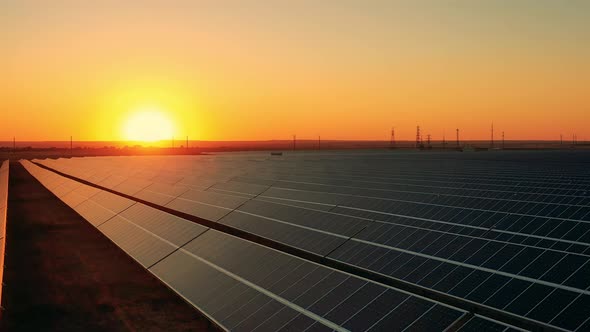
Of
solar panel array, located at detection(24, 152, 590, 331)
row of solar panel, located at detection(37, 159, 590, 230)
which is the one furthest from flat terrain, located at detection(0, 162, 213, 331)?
row of solar panel, located at detection(37, 159, 590, 230)

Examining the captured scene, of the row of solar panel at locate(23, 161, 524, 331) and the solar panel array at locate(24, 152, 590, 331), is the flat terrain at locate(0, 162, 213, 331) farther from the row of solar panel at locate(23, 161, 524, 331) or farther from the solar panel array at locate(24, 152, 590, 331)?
the solar panel array at locate(24, 152, 590, 331)

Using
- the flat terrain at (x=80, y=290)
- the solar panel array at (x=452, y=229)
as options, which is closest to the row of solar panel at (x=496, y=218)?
the solar panel array at (x=452, y=229)

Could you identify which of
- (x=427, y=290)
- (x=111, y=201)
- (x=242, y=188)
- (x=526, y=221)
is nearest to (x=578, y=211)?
(x=526, y=221)

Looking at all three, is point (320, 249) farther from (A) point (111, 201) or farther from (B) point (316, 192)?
(A) point (111, 201)

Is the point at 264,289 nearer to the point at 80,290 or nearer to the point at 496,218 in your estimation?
the point at 496,218

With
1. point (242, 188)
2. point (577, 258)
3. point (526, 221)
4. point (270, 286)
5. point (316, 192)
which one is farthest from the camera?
point (242, 188)
